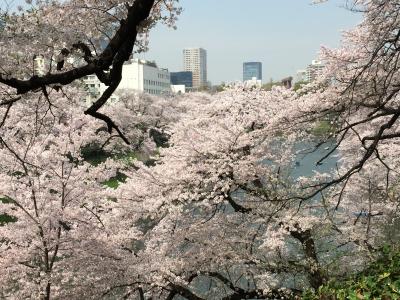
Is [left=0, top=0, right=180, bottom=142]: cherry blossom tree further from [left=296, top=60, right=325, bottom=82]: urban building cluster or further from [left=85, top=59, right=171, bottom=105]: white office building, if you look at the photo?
[left=85, top=59, right=171, bottom=105]: white office building

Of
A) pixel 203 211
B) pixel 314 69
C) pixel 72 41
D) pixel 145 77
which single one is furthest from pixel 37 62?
pixel 145 77

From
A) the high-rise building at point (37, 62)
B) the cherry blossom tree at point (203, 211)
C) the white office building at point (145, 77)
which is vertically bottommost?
the cherry blossom tree at point (203, 211)

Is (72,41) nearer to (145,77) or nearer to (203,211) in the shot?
(203,211)

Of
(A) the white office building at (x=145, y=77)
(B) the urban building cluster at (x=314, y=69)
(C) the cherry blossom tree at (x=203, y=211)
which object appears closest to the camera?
(C) the cherry blossom tree at (x=203, y=211)

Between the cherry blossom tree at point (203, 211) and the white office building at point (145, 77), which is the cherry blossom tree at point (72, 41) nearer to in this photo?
the cherry blossom tree at point (203, 211)

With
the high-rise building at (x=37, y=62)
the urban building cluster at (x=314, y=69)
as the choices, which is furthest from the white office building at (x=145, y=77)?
the high-rise building at (x=37, y=62)

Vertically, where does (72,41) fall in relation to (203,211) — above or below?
above

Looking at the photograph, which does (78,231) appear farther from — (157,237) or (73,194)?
(157,237)

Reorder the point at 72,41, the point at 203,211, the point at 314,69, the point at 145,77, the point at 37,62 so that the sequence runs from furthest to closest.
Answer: the point at 145,77 → the point at 314,69 → the point at 203,211 → the point at 37,62 → the point at 72,41

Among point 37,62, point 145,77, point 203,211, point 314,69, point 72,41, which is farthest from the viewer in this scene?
point 145,77

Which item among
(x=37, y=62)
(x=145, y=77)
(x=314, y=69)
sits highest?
(x=145, y=77)

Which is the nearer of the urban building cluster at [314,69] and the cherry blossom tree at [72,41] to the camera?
the cherry blossom tree at [72,41]

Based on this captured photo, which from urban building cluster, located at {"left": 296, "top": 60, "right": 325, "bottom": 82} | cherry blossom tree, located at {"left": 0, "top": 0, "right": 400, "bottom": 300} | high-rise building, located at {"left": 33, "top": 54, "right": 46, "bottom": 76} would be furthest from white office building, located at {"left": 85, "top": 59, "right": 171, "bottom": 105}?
high-rise building, located at {"left": 33, "top": 54, "right": 46, "bottom": 76}

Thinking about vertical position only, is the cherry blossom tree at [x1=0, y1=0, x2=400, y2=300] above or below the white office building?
Answer: below
